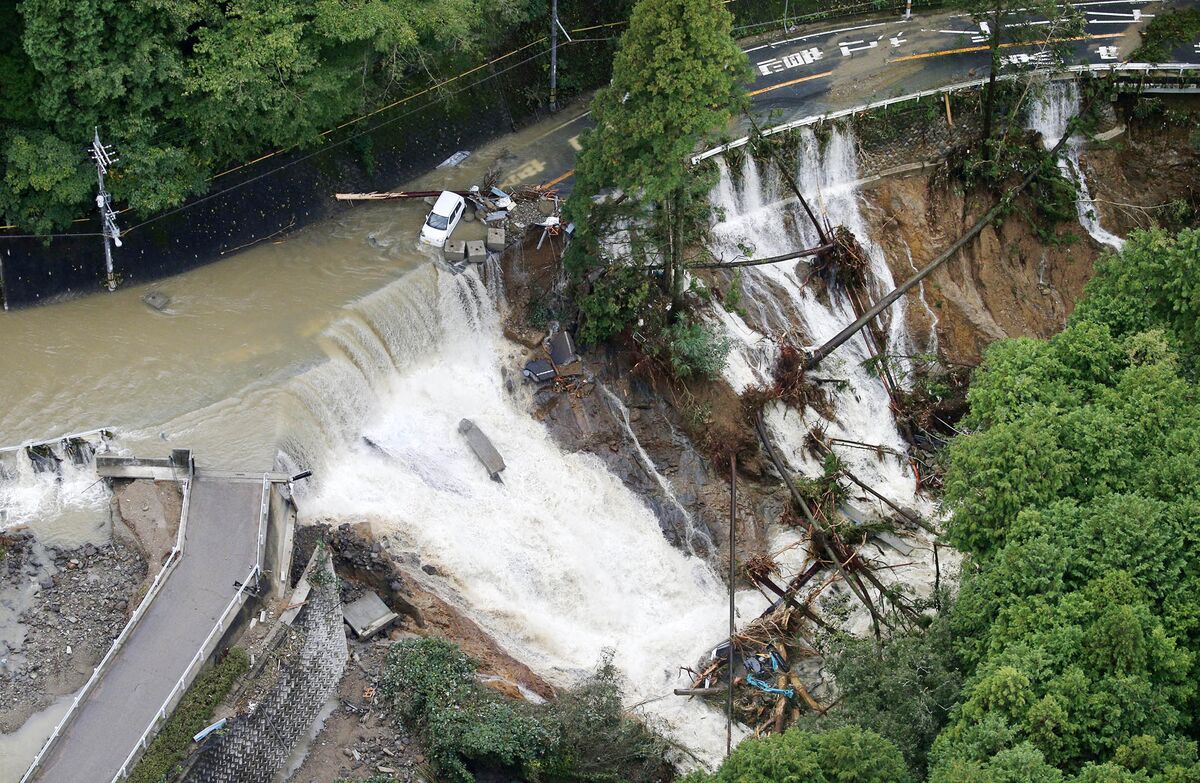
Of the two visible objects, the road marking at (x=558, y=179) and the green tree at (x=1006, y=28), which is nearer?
the road marking at (x=558, y=179)

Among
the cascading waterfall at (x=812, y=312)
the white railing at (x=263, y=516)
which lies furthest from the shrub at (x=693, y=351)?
the white railing at (x=263, y=516)

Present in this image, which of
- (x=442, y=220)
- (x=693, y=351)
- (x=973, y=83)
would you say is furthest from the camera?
(x=973, y=83)

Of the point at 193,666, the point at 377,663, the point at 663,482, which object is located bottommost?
the point at 193,666

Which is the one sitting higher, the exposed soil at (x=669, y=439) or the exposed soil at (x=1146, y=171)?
the exposed soil at (x=1146, y=171)

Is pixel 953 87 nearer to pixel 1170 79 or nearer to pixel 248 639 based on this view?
pixel 1170 79

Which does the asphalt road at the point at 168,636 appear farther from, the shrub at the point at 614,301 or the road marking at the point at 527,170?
the road marking at the point at 527,170

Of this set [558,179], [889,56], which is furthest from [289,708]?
[889,56]

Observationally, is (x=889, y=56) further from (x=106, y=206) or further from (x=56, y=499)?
(x=56, y=499)
